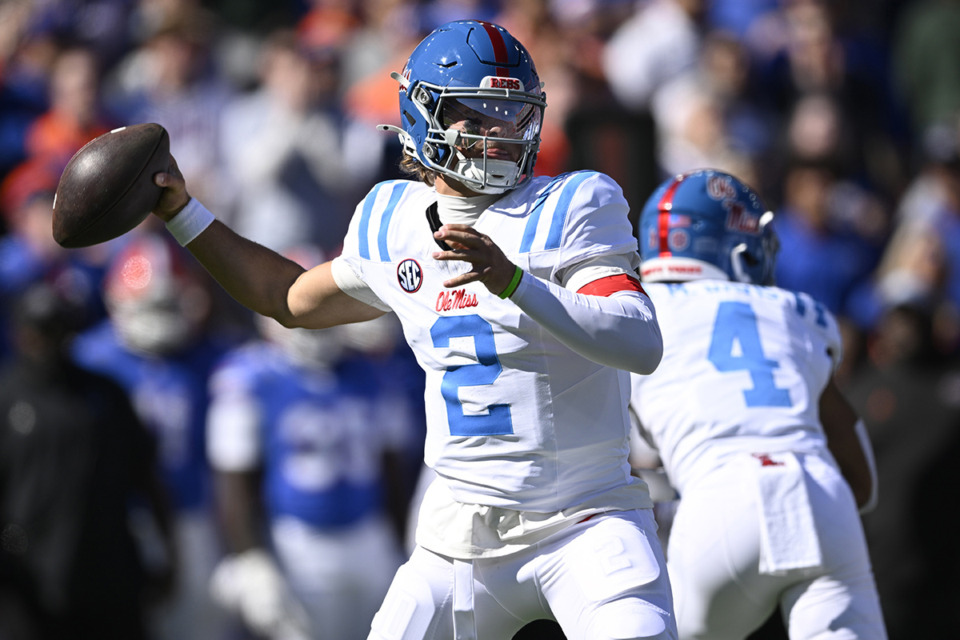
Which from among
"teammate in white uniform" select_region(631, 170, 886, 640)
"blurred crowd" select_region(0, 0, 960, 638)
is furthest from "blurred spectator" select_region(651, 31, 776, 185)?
"teammate in white uniform" select_region(631, 170, 886, 640)

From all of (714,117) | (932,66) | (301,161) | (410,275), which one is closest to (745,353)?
(410,275)

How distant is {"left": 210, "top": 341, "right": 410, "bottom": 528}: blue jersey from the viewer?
7227mm

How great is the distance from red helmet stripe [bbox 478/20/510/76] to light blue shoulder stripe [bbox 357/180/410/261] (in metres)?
0.44

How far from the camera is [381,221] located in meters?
3.66

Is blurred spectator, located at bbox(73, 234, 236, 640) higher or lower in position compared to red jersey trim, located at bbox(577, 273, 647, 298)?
lower

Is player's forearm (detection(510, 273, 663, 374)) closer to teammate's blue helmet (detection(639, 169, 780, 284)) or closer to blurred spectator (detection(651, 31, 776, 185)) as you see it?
teammate's blue helmet (detection(639, 169, 780, 284))

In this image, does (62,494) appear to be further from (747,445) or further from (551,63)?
(551,63)

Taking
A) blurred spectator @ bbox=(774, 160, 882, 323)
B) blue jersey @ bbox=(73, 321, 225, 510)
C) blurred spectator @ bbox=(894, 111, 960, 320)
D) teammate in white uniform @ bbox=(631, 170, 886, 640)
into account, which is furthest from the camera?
blurred spectator @ bbox=(894, 111, 960, 320)

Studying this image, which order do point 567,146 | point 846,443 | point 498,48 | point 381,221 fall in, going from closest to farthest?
point 498,48
point 381,221
point 846,443
point 567,146

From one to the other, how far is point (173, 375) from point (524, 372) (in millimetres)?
4501

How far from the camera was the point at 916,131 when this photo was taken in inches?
380

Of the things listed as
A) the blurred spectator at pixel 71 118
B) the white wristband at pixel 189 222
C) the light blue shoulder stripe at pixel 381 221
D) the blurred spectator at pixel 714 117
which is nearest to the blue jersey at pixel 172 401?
the blurred spectator at pixel 71 118

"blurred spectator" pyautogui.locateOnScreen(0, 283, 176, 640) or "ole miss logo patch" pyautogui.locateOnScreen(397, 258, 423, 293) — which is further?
"blurred spectator" pyautogui.locateOnScreen(0, 283, 176, 640)

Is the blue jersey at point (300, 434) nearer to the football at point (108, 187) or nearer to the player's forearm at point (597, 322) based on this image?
the football at point (108, 187)
